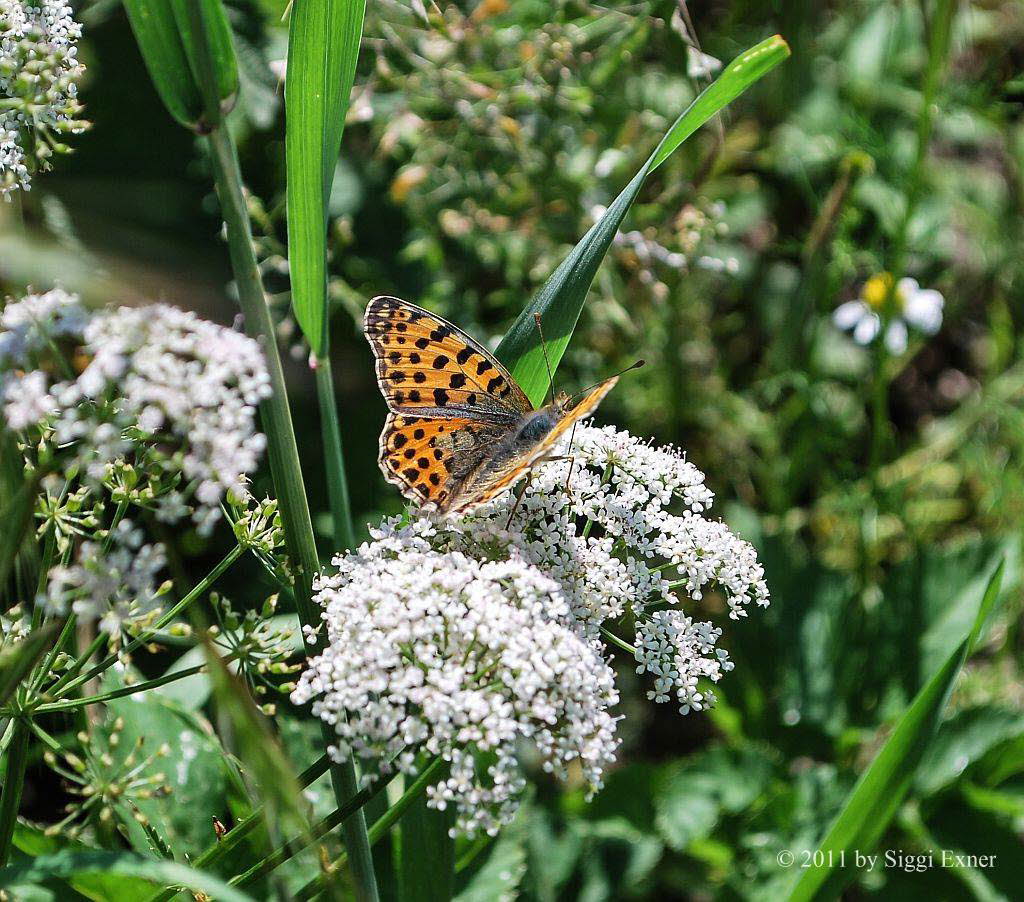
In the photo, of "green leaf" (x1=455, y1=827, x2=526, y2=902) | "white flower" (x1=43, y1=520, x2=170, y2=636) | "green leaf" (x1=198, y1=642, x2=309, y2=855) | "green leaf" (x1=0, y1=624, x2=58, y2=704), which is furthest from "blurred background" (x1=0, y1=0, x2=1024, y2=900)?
"green leaf" (x1=198, y1=642, x2=309, y2=855)

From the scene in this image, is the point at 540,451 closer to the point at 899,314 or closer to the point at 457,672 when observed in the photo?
the point at 457,672

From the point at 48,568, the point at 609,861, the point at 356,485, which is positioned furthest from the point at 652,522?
the point at 356,485

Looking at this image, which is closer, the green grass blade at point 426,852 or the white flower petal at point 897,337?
the green grass blade at point 426,852

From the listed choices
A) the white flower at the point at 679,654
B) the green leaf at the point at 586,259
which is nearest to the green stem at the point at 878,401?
the green leaf at the point at 586,259

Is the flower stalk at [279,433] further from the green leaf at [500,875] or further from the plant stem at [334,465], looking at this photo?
the green leaf at [500,875]

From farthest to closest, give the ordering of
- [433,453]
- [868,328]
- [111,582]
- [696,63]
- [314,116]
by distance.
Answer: [868,328]
[696,63]
[433,453]
[314,116]
[111,582]

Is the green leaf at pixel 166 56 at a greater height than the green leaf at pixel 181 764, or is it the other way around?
the green leaf at pixel 166 56

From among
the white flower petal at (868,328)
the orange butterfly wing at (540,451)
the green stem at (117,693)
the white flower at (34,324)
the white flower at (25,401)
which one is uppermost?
the white flower at (34,324)

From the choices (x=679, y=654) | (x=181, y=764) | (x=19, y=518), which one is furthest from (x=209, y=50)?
(x=181, y=764)
